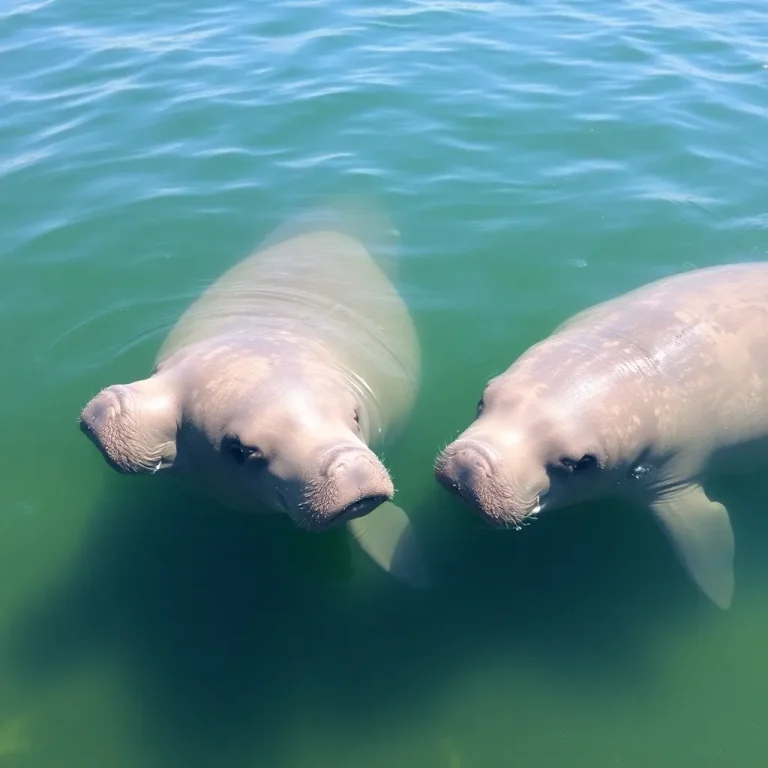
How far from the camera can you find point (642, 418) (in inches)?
271

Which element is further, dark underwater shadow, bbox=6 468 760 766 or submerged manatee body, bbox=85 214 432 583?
dark underwater shadow, bbox=6 468 760 766

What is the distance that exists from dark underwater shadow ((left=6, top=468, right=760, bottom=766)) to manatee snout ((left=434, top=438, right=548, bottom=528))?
128cm

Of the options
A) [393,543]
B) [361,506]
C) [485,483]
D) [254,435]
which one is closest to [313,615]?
[393,543]

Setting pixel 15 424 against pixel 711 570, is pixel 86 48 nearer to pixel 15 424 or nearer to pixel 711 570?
pixel 15 424

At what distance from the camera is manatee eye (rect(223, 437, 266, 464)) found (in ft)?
20.4

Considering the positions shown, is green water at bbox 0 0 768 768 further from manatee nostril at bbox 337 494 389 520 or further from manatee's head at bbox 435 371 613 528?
manatee nostril at bbox 337 494 389 520

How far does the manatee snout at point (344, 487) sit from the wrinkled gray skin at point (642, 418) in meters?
0.66

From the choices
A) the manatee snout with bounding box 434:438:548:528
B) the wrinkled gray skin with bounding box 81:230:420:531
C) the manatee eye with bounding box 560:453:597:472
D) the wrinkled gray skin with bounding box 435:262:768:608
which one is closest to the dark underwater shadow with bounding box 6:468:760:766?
the wrinkled gray skin with bounding box 435:262:768:608

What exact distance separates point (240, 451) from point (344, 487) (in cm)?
111

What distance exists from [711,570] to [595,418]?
5.81 ft

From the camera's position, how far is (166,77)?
14.7 m

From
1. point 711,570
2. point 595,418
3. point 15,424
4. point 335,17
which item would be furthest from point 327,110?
point 711,570

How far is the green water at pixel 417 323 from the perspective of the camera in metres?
6.32

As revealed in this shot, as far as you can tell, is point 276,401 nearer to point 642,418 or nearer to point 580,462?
point 580,462
